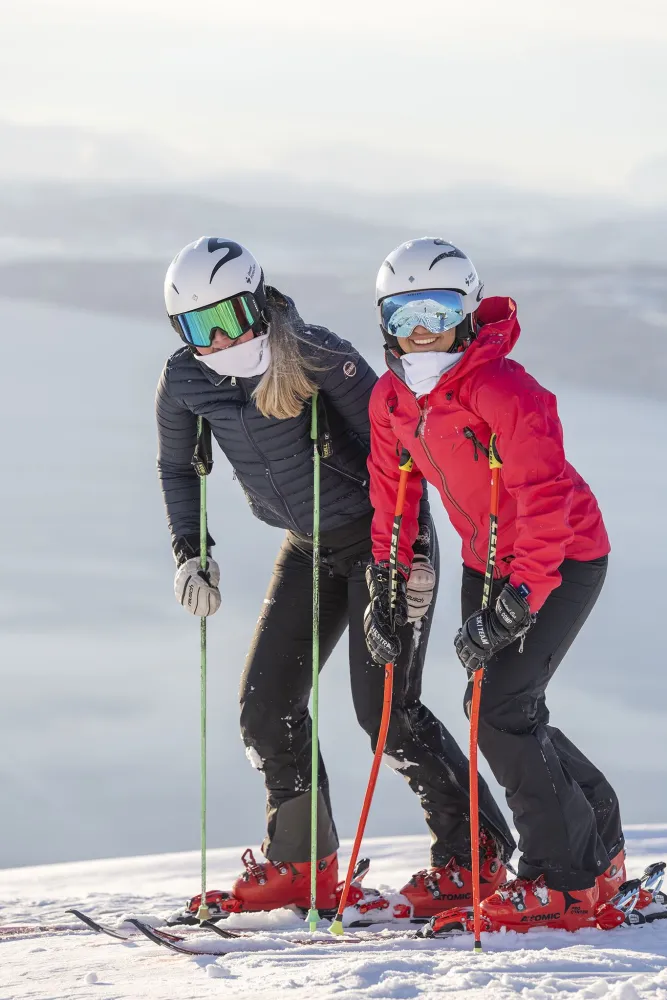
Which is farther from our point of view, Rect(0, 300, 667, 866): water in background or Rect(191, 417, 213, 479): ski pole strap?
Rect(0, 300, 667, 866): water in background

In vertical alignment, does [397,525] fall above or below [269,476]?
below

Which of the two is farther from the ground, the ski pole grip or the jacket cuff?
the ski pole grip

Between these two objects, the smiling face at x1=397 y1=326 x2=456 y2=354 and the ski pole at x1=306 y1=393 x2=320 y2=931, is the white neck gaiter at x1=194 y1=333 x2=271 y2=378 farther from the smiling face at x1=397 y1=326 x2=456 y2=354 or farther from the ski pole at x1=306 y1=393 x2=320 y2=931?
the smiling face at x1=397 y1=326 x2=456 y2=354

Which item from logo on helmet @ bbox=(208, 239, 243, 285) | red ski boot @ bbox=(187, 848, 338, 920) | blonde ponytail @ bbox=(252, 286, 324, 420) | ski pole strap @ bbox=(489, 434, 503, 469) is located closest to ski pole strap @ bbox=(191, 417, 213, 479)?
blonde ponytail @ bbox=(252, 286, 324, 420)

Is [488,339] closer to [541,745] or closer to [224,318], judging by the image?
[224,318]

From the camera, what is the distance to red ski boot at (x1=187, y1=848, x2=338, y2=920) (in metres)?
4.93

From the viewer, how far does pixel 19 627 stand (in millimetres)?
14375

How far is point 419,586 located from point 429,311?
1038mm

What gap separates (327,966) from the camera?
3.75 m

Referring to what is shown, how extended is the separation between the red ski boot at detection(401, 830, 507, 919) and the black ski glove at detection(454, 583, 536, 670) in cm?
115

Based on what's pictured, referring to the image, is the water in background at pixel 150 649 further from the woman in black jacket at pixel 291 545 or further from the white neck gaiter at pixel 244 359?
the white neck gaiter at pixel 244 359

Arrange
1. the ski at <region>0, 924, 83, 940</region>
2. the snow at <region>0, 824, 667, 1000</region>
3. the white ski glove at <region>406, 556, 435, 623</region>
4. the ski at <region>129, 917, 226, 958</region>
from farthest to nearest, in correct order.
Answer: the ski at <region>0, 924, 83, 940</region> < the white ski glove at <region>406, 556, 435, 623</region> < the ski at <region>129, 917, 226, 958</region> < the snow at <region>0, 824, 667, 1000</region>

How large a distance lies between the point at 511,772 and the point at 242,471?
154cm

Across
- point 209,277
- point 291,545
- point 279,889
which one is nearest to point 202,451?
point 291,545
